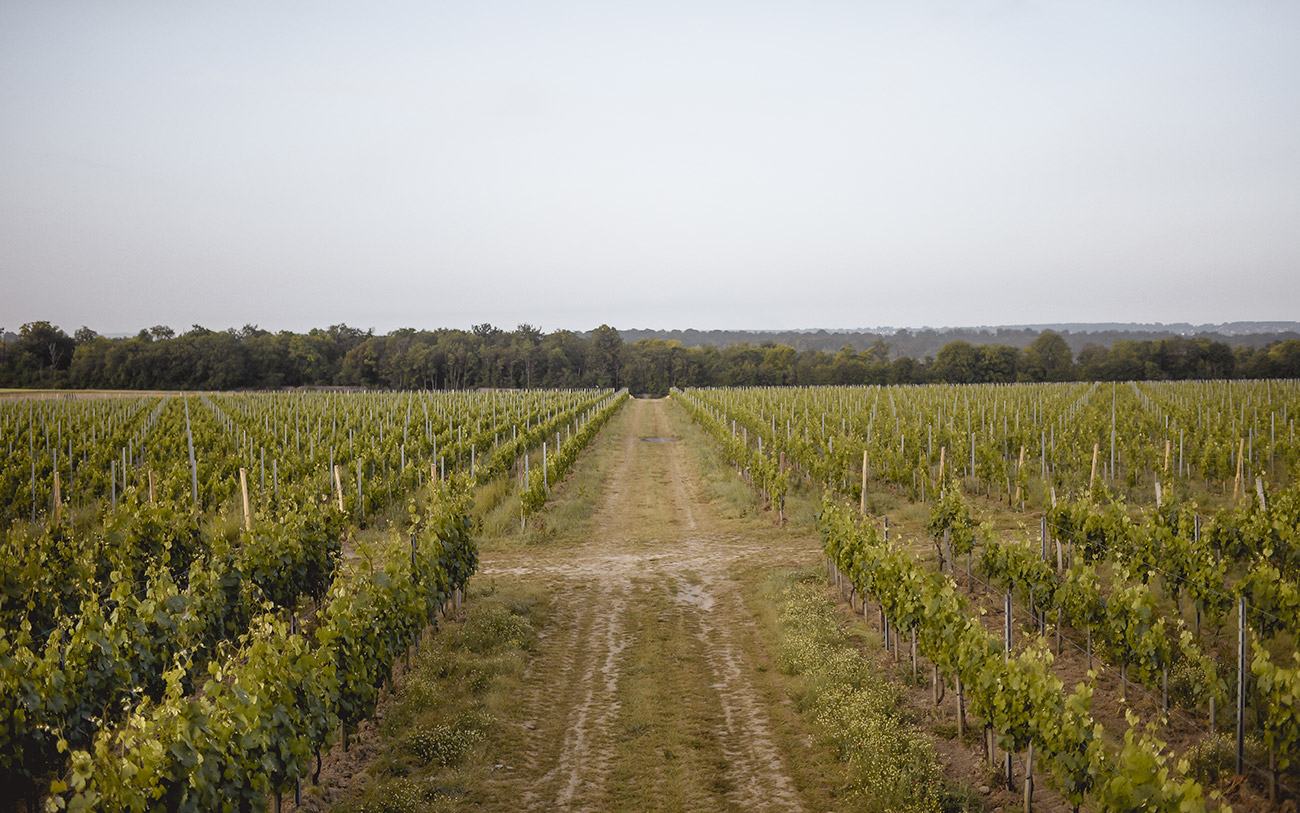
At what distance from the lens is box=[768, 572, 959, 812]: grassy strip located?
5.07 m

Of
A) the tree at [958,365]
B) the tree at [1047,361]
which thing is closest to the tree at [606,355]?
the tree at [958,365]

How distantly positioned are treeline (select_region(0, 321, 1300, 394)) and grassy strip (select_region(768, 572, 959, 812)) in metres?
77.3

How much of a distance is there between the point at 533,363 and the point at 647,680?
276ft

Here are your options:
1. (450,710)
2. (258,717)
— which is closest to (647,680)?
(450,710)

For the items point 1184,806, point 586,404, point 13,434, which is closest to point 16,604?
point 1184,806

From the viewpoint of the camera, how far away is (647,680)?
733 cm

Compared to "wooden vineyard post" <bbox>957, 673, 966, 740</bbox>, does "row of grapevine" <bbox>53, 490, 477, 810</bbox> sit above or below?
above

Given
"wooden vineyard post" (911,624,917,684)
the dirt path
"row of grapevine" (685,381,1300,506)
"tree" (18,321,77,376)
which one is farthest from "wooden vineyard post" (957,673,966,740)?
"tree" (18,321,77,376)

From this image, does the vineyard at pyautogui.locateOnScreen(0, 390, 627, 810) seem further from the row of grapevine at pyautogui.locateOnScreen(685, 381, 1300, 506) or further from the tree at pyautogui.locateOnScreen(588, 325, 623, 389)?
the tree at pyautogui.locateOnScreen(588, 325, 623, 389)

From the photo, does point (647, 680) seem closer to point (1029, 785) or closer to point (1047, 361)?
point (1029, 785)

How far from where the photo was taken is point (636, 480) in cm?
2131

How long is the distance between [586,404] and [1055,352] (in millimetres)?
71107

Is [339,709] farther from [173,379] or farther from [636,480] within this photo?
[173,379]

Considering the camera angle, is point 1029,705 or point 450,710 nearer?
point 1029,705
